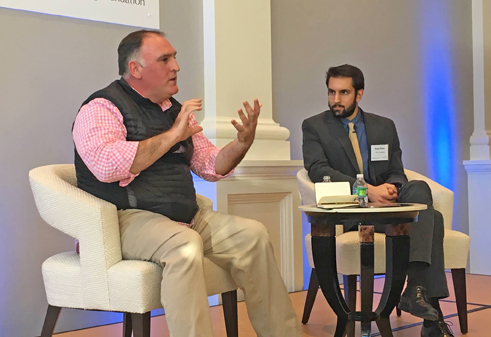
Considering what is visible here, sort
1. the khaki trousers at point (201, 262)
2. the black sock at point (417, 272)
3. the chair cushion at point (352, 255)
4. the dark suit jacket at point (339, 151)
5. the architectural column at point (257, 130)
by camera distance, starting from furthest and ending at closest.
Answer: the architectural column at point (257, 130), the dark suit jacket at point (339, 151), the chair cushion at point (352, 255), the black sock at point (417, 272), the khaki trousers at point (201, 262)

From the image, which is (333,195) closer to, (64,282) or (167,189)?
(167,189)

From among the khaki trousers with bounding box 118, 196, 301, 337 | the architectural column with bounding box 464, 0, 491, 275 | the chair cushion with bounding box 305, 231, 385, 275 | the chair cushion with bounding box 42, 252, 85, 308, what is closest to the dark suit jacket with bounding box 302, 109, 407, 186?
the chair cushion with bounding box 305, 231, 385, 275

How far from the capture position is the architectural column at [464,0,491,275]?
17.0 feet

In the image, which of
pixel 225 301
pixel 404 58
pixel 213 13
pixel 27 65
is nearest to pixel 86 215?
pixel 225 301

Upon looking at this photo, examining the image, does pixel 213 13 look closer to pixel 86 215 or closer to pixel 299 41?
pixel 299 41

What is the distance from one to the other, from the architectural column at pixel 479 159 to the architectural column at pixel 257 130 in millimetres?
1982

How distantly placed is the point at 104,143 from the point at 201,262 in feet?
1.78

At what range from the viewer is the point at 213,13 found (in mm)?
3715

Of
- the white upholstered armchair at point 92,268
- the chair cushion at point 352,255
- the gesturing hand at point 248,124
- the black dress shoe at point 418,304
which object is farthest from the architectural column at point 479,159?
the white upholstered armchair at point 92,268

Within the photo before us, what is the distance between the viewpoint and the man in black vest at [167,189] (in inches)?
82.4

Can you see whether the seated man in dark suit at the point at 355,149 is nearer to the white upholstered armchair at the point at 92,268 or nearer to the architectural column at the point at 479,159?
the white upholstered armchair at the point at 92,268

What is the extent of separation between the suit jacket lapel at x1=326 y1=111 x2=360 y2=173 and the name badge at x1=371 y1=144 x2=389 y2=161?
0.39 feet

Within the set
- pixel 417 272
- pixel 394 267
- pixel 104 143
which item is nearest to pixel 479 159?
pixel 417 272

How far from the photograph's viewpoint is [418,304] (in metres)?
2.58
